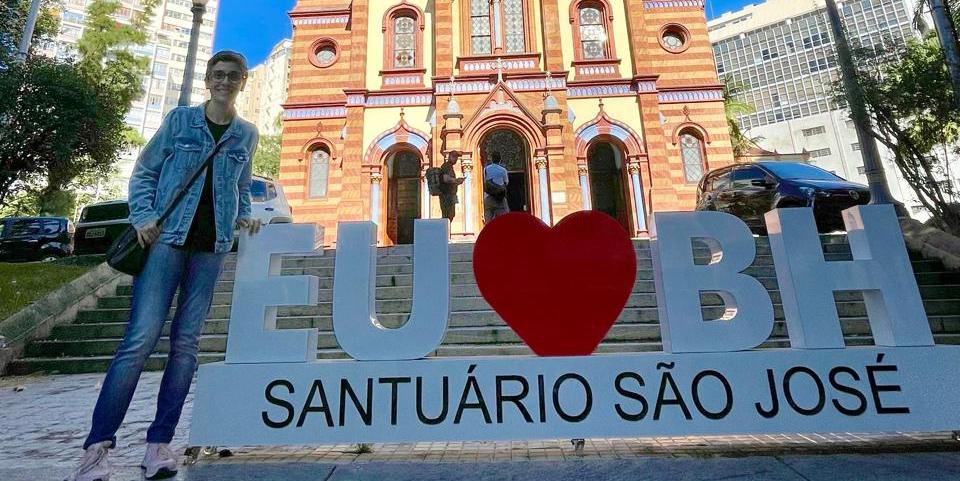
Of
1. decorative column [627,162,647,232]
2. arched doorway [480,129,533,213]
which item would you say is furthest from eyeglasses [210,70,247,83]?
decorative column [627,162,647,232]

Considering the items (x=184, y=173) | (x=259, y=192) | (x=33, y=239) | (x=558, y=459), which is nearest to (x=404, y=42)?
(x=259, y=192)

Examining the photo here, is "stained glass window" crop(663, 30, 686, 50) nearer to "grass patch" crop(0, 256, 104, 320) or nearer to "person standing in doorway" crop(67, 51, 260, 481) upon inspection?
"person standing in doorway" crop(67, 51, 260, 481)

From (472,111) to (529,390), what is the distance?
11884mm

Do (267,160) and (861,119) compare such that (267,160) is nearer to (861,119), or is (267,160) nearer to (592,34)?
(592,34)

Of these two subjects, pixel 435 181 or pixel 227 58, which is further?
pixel 435 181

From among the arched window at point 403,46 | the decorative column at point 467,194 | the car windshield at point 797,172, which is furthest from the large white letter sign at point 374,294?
the arched window at point 403,46

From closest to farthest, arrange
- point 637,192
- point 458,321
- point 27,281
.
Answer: point 458,321 → point 27,281 → point 637,192

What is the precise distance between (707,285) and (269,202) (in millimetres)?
9406

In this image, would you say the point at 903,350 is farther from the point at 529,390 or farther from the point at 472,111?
the point at 472,111

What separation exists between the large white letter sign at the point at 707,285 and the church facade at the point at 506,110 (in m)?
9.66

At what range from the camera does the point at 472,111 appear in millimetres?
13430

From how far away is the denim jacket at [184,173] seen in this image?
91.4 inches

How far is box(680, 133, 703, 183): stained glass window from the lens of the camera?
1408 cm

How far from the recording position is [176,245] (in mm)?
2307
